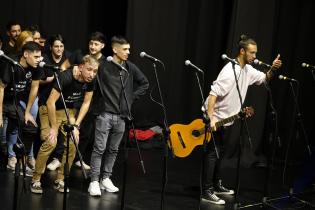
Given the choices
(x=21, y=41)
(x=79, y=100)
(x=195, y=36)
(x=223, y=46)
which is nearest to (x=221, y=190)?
(x=79, y=100)

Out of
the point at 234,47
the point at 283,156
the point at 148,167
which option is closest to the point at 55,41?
the point at 148,167

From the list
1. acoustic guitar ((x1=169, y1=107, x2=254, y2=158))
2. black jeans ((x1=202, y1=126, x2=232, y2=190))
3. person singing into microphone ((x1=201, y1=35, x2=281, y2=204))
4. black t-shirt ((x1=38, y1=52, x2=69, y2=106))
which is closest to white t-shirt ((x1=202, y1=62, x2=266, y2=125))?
person singing into microphone ((x1=201, y1=35, x2=281, y2=204))

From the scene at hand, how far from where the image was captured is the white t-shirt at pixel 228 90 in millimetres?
5984

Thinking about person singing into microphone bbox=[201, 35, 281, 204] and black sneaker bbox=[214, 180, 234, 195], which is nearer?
person singing into microphone bbox=[201, 35, 281, 204]

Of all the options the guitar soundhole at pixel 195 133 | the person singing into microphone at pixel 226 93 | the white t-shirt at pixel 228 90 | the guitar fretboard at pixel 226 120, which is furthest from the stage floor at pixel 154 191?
the white t-shirt at pixel 228 90

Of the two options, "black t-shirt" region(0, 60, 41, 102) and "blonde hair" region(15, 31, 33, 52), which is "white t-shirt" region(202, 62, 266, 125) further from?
"blonde hair" region(15, 31, 33, 52)

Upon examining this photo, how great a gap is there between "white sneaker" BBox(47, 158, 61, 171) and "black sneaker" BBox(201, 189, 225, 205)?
5.79 feet

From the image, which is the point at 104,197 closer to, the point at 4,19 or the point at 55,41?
the point at 55,41

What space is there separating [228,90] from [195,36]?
3.29 meters

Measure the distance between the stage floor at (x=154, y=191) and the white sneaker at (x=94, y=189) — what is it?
5 cm

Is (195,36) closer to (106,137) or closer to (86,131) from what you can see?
(86,131)

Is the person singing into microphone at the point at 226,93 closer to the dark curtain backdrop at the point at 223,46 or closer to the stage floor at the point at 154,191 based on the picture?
the stage floor at the point at 154,191

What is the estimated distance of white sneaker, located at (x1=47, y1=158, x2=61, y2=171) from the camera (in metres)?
6.87

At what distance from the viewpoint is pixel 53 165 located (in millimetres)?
6910
